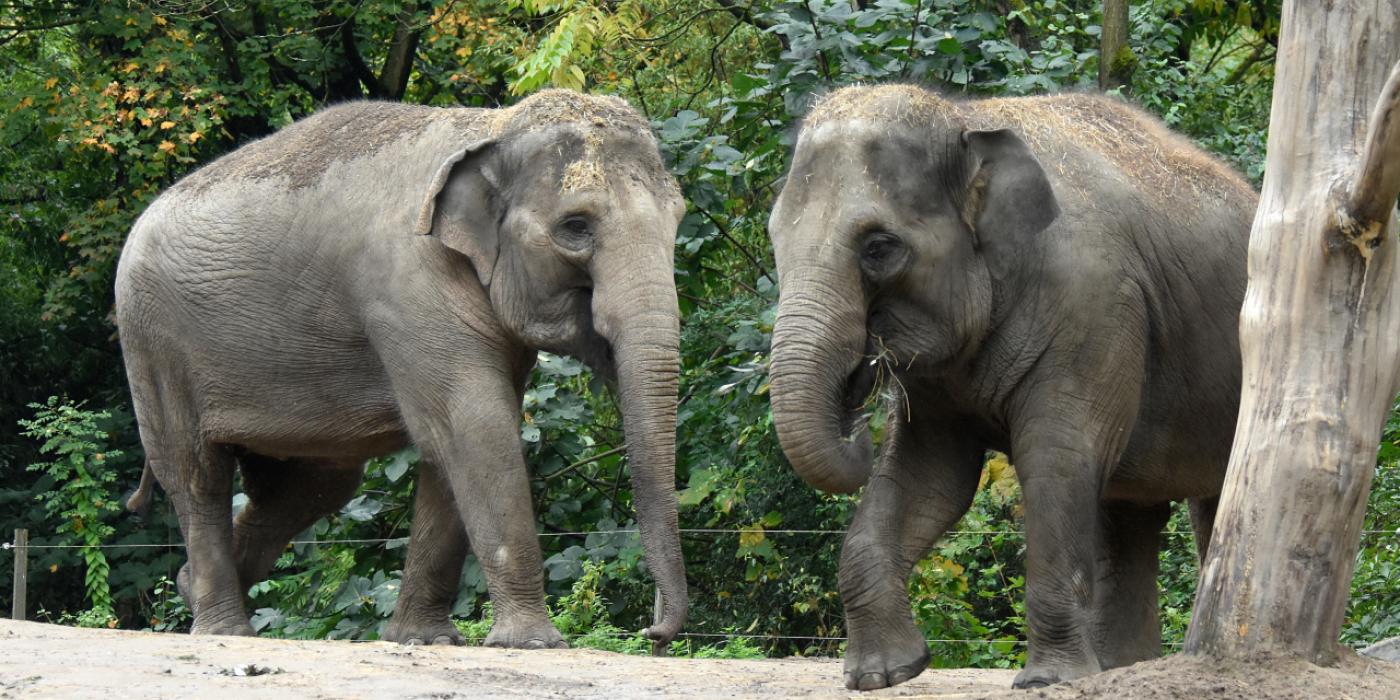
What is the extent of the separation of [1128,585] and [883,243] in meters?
2.18

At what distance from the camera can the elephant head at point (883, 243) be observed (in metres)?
6.02

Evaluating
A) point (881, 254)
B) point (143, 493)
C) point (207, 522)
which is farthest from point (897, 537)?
point (143, 493)

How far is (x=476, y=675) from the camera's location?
20.0ft

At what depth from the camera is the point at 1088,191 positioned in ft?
21.7

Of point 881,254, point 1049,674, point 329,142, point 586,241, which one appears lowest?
point 1049,674

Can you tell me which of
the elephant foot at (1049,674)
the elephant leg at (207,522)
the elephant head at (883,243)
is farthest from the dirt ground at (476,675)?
the elephant leg at (207,522)

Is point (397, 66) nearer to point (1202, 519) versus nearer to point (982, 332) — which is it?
point (1202, 519)

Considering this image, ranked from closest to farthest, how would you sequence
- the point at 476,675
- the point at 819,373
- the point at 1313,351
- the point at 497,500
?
the point at 1313,351
the point at 819,373
the point at 476,675
the point at 497,500

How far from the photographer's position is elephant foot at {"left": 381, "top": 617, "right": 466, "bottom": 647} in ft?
27.6

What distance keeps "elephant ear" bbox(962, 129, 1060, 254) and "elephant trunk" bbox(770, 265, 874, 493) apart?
0.59 m

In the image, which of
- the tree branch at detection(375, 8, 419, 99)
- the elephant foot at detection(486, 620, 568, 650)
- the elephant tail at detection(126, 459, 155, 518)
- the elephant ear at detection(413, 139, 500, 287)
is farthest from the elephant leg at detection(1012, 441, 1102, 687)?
the tree branch at detection(375, 8, 419, 99)

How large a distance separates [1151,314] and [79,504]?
7737mm

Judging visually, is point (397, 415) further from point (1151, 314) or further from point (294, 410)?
point (1151, 314)

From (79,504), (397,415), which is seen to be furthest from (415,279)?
(79,504)
